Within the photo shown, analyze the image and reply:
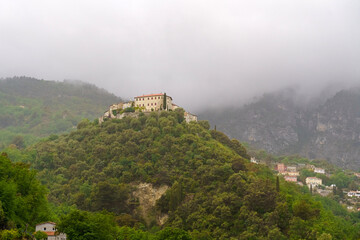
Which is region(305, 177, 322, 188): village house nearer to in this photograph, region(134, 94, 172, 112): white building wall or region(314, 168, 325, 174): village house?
region(314, 168, 325, 174): village house

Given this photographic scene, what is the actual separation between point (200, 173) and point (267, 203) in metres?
15.3

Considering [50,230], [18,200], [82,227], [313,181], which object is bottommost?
[313,181]

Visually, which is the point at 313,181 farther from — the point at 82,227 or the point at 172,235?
the point at 82,227

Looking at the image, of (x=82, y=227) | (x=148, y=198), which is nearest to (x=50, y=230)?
(x=82, y=227)

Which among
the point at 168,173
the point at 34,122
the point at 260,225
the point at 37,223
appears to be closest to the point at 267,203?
the point at 260,225

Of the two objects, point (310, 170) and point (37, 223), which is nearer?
point (37, 223)

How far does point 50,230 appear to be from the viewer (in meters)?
50.6

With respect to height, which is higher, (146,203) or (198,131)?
(198,131)

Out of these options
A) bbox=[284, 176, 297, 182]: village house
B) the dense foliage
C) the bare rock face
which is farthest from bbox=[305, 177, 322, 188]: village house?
the dense foliage

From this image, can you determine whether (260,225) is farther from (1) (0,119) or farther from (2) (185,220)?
(1) (0,119)

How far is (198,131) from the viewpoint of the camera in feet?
317

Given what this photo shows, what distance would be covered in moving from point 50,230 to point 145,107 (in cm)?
5603

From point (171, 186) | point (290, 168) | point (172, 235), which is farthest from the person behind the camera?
point (290, 168)

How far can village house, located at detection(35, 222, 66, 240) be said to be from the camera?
164 ft
